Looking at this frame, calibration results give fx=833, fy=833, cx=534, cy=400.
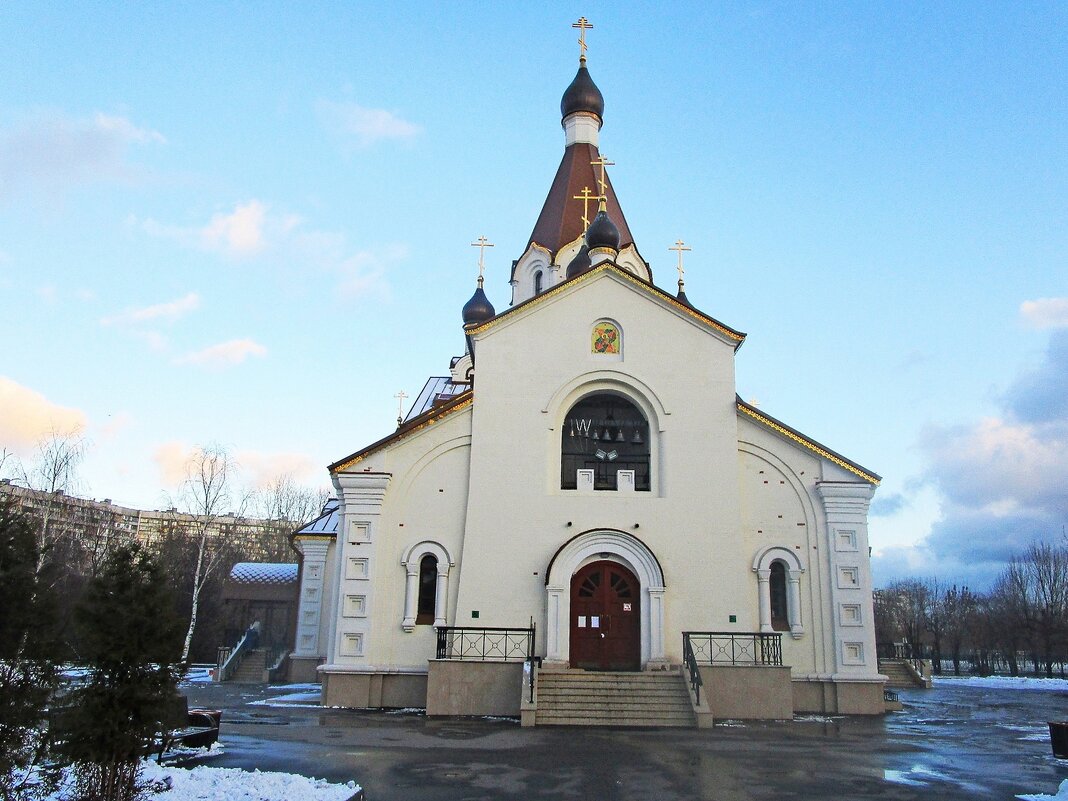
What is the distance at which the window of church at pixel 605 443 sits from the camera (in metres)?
19.7

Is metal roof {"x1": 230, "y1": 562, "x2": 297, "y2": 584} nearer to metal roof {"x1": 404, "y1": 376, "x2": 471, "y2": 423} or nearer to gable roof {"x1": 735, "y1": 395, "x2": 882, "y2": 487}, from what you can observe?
metal roof {"x1": 404, "y1": 376, "x2": 471, "y2": 423}

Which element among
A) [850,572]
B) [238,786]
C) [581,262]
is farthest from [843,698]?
[238,786]

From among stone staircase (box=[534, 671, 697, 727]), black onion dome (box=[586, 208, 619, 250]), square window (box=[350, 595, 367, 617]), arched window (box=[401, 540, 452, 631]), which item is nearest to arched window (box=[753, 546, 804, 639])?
stone staircase (box=[534, 671, 697, 727])

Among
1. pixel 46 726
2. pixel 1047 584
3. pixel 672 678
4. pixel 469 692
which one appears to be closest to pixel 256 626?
pixel 469 692

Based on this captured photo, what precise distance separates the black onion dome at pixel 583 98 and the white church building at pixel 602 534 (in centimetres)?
1145

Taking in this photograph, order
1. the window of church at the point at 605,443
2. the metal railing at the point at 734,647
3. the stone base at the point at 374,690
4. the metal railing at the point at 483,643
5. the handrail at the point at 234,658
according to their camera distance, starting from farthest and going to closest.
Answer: the handrail at the point at 234,658
the window of church at the point at 605,443
the stone base at the point at 374,690
the metal railing at the point at 734,647
the metal railing at the point at 483,643

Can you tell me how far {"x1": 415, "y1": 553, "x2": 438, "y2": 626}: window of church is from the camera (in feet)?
60.8

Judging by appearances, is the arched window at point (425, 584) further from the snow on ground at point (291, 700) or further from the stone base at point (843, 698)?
the stone base at point (843, 698)

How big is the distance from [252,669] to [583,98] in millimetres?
23254

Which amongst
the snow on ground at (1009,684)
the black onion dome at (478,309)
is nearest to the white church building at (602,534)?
the black onion dome at (478,309)

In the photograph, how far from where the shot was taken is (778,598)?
62.3 ft

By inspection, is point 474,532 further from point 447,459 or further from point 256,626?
point 256,626

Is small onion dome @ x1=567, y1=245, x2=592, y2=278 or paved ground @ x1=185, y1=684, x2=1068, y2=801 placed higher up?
small onion dome @ x1=567, y1=245, x2=592, y2=278

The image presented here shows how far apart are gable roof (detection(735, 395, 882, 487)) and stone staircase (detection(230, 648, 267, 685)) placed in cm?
1903
